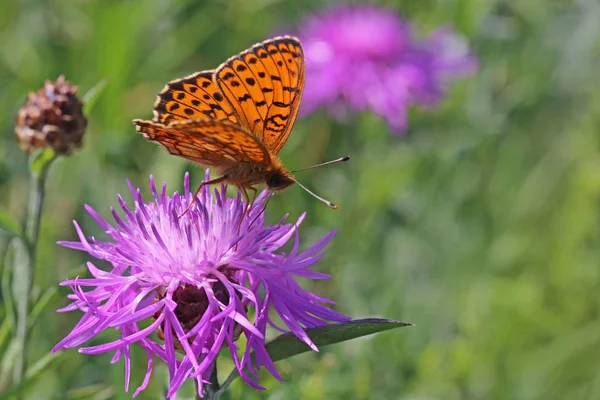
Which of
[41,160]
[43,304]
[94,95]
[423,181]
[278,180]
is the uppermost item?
[94,95]

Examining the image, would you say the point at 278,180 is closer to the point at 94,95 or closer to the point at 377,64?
the point at 94,95

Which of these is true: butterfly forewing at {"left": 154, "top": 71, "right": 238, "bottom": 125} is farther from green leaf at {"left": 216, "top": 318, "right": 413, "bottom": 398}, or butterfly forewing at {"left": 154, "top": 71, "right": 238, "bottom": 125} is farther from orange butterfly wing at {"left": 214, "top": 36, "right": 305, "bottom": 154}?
green leaf at {"left": 216, "top": 318, "right": 413, "bottom": 398}

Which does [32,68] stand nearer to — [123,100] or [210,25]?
[123,100]

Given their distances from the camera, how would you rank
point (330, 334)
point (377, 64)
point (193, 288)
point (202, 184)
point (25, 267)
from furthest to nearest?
point (377, 64) → point (25, 267) → point (202, 184) → point (193, 288) → point (330, 334)

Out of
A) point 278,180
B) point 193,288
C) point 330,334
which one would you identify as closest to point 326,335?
point 330,334

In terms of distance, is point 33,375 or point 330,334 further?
point 33,375

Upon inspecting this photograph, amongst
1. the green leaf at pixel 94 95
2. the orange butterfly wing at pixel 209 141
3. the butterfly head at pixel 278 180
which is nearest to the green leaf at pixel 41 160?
the green leaf at pixel 94 95

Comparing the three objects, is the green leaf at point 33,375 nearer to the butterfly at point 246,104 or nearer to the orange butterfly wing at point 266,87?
the butterfly at point 246,104

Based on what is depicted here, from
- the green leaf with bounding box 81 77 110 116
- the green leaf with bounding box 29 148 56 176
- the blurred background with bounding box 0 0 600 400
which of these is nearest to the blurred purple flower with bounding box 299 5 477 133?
the blurred background with bounding box 0 0 600 400

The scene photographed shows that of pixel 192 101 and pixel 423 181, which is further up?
pixel 192 101

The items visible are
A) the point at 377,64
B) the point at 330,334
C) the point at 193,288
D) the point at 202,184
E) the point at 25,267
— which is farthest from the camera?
the point at 377,64
